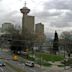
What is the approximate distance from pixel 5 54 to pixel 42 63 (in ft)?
7.50

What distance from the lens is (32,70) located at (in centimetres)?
565

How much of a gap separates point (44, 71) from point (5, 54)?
2.89 meters

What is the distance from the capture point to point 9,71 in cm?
591

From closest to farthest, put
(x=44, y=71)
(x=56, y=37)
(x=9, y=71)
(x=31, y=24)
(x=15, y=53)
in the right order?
(x=44, y=71) → (x=9, y=71) → (x=15, y=53) → (x=56, y=37) → (x=31, y=24)

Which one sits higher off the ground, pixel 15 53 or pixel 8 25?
pixel 8 25

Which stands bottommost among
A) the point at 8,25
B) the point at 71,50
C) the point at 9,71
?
the point at 9,71

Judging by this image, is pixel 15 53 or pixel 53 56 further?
Result: pixel 15 53

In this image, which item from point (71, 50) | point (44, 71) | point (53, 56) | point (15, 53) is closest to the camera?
point (44, 71)

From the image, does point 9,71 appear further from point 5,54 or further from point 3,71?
point 5,54

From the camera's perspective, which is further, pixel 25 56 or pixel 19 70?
pixel 25 56

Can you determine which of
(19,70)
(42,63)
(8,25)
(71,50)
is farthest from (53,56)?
(8,25)

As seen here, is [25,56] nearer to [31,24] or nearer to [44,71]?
[44,71]

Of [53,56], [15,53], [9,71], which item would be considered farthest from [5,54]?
[9,71]

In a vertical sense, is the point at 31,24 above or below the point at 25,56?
above
